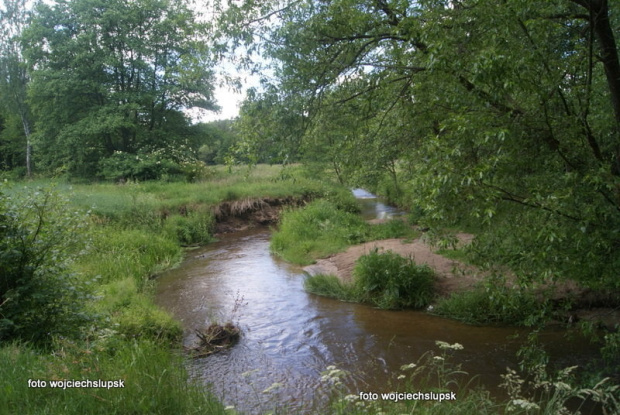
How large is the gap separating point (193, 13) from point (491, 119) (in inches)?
212

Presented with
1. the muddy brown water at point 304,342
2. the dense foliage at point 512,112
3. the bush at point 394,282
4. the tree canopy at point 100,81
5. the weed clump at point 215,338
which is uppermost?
the tree canopy at point 100,81

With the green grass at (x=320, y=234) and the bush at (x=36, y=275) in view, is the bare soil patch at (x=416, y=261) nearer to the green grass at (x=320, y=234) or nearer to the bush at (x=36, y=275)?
the green grass at (x=320, y=234)

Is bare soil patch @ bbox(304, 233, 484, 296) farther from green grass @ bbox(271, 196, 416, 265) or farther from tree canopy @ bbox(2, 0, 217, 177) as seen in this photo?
tree canopy @ bbox(2, 0, 217, 177)

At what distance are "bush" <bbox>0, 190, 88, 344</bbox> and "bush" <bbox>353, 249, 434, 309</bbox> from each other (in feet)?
18.0

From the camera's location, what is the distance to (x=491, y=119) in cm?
443

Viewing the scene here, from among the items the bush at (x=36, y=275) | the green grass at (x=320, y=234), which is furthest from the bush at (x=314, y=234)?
the bush at (x=36, y=275)

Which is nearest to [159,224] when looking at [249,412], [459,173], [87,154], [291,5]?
[291,5]

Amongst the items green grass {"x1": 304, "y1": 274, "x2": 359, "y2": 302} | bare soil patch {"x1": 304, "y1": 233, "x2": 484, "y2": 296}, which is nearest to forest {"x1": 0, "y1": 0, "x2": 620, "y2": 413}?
bare soil patch {"x1": 304, "y1": 233, "x2": 484, "y2": 296}

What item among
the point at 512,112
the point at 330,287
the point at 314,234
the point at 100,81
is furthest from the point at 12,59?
the point at 512,112

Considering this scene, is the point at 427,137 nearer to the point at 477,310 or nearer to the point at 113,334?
the point at 477,310

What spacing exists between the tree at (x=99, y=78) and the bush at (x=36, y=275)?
17.7 meters

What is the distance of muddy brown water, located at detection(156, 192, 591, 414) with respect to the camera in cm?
535

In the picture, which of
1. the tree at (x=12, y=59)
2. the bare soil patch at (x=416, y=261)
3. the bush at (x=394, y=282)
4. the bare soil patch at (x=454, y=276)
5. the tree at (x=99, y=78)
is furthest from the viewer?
the tree at (x=12, y=59)

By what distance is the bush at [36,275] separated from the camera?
480 cm
